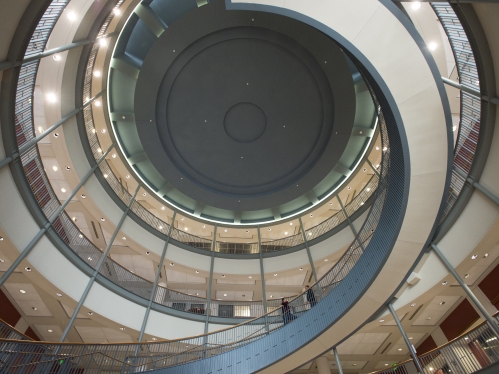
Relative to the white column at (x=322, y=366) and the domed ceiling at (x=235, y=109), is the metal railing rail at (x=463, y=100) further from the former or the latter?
the white column at (x=322, y=366)

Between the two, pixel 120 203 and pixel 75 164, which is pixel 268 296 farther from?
pixel 75 164

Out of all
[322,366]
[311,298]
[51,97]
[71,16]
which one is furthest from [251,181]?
[71,16]

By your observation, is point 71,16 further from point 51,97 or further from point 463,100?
point 463,100

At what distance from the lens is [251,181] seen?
21.8 meters

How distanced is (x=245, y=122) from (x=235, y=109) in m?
1.09

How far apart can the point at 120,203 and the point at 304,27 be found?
15.4m

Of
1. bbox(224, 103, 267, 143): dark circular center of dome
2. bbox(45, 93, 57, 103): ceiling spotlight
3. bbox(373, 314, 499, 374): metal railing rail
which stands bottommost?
bbox(373, 314, 499, 374): metal railing rail

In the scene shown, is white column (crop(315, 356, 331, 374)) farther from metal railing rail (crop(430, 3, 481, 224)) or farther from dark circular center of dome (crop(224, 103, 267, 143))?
dark circular center of dome (crop(224, 103, 267, 143))

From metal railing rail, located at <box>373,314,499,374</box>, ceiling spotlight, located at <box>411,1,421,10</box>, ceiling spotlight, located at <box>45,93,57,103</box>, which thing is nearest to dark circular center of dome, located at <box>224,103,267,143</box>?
ceiling spotlight, located at <box>45,93,57,103</box>

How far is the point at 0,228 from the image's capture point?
10422 mm

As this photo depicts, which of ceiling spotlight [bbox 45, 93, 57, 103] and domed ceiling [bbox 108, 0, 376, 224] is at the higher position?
domed ceiling [bbox 108, 0, 376, 224]

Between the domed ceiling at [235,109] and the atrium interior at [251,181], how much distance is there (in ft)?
0.37

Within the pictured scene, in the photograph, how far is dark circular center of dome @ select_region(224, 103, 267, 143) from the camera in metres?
18.5

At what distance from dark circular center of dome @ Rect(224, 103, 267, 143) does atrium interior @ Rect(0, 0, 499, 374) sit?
14 centimetres
